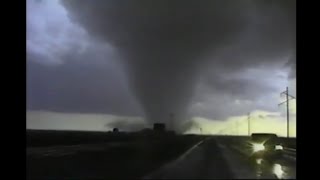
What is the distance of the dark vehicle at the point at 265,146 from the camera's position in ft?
112

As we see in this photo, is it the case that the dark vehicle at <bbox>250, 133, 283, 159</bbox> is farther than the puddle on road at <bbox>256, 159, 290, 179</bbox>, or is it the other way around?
the dark vehicle at <bbox>250, 133, 283, 159</bbox>

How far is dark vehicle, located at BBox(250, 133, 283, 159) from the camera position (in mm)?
34000

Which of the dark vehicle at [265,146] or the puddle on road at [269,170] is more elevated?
the dark vehicle at [265,146]

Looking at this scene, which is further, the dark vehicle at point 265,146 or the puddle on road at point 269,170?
the dark vehicle at point 265,146

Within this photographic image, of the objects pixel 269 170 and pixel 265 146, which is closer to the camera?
pixel 269 170

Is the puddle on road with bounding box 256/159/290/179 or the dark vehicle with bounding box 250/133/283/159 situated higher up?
the dark vehicle with bounding box 250/133/283/159

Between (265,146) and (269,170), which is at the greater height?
(265,146)

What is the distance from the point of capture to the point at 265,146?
34.4 metres
